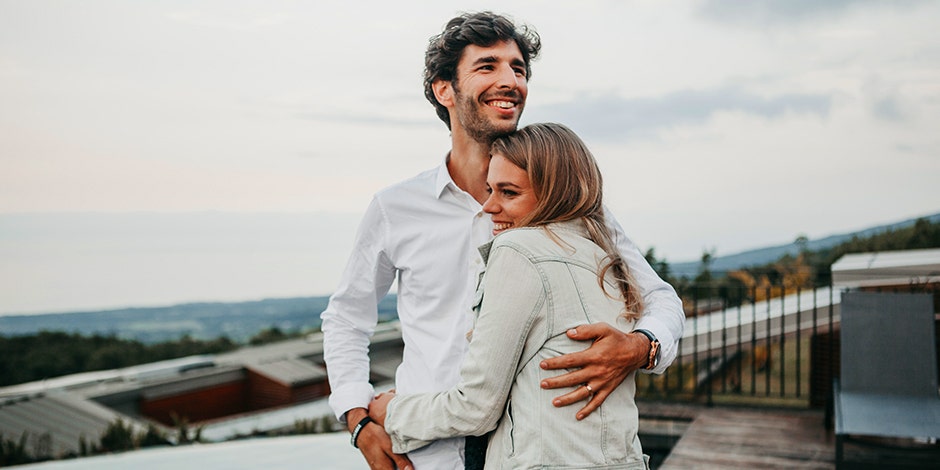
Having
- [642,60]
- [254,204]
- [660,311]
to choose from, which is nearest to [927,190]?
[642,60]

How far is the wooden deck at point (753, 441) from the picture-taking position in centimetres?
386

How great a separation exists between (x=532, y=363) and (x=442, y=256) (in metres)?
0.39

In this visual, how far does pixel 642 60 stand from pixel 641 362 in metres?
7.14

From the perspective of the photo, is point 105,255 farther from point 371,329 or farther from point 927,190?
point 927,190

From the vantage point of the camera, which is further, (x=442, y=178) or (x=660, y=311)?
(x=442, y=178)

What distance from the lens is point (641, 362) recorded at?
46.5 inches

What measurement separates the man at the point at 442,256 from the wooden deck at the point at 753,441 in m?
2.71

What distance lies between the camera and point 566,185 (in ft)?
3.89

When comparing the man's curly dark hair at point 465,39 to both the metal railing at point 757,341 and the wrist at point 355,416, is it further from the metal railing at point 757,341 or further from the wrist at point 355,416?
the metal railing at point 757,341

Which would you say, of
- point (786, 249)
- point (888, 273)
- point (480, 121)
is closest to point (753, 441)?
point (888, 273)

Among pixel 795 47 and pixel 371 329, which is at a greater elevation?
pixel 795 47

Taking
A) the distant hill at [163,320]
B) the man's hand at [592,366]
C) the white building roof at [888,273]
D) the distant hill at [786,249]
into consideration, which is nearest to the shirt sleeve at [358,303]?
the man's hand at [592,366]

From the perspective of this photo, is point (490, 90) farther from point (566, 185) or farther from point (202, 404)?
point (202, 404)

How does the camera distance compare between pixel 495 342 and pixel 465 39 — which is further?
pixel 465 39
